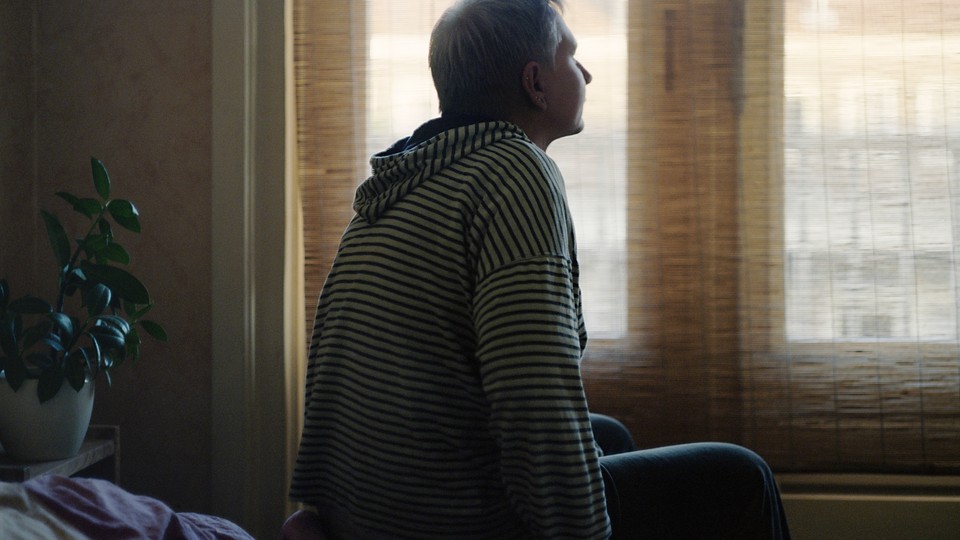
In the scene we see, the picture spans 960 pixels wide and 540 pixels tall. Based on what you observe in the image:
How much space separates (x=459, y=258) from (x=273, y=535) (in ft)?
4.52

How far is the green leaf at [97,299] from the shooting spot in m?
1.67

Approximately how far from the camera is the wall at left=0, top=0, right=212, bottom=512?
213cm

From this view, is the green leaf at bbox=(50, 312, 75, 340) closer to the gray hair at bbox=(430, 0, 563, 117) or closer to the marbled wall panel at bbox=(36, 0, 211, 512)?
the marbled wall panel at bbox=(36, 0, 211, 512)

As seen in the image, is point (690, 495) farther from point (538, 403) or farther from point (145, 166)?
point (145, 166)

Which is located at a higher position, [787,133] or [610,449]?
[787,133]

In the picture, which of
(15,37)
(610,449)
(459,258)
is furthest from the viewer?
(15,37)

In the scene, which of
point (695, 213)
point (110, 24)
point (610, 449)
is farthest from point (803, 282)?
point (110, 24)

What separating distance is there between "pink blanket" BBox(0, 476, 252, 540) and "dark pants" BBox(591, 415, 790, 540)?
583mm

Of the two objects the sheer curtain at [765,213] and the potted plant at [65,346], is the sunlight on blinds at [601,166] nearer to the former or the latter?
the sheer curtain at [765,213]

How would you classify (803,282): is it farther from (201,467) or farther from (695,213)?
(201,467)

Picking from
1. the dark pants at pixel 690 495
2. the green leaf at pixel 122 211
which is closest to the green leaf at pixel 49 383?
the green leaf at pixel 122 211

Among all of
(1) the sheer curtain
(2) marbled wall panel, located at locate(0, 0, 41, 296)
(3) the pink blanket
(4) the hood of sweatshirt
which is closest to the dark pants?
(4) the hood of sweatshirt

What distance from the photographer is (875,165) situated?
82.8 inches

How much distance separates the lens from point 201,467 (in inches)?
84.8
